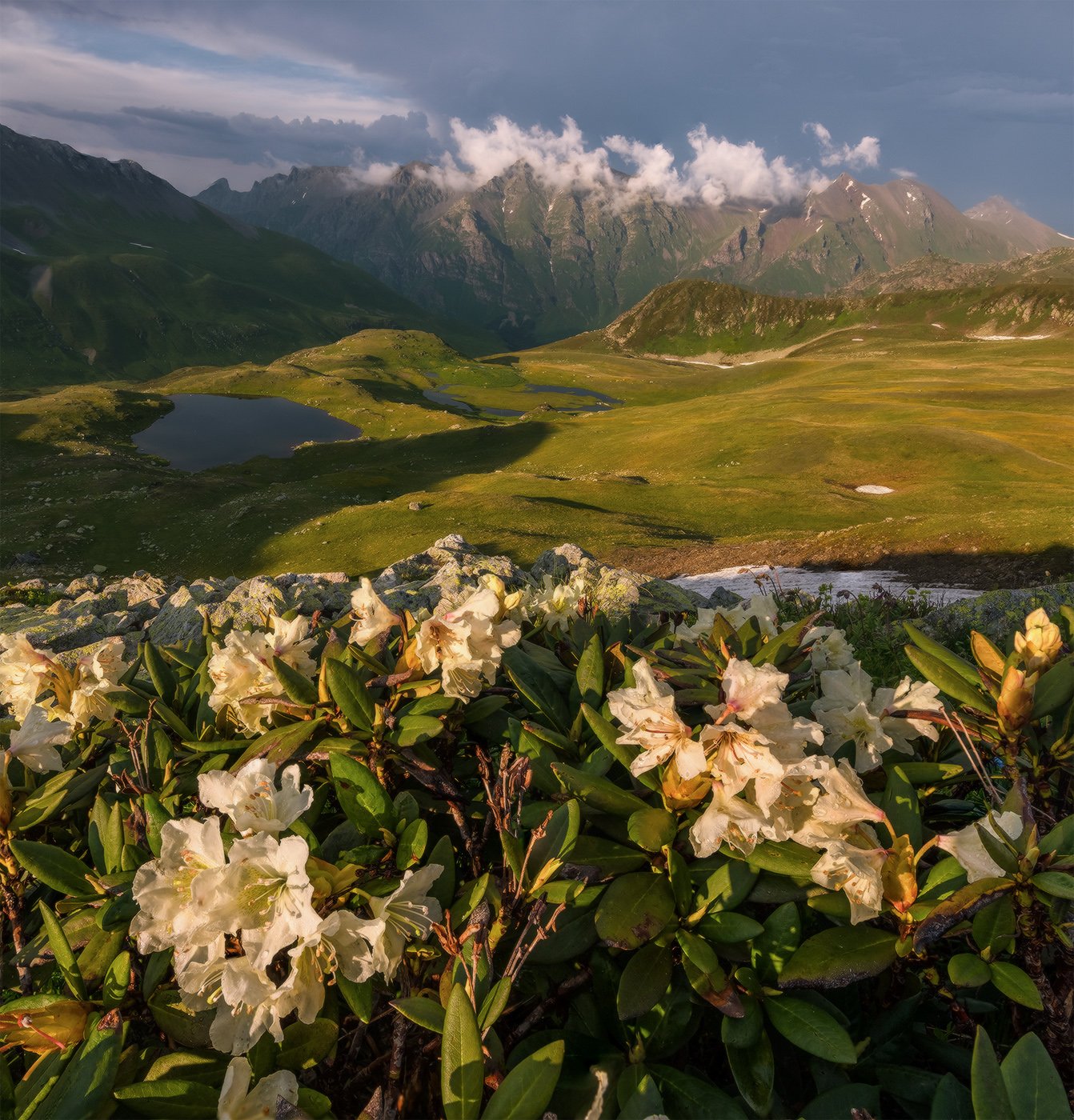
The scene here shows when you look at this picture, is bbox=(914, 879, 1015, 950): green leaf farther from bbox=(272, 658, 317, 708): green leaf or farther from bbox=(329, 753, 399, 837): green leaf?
bbox=(272, 658, 317, 708): green leaf

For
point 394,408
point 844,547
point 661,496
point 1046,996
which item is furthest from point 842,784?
point 394,408

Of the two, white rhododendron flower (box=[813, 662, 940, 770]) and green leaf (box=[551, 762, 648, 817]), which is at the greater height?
white rhododendron flower (box=[813, 662, 940, 770])

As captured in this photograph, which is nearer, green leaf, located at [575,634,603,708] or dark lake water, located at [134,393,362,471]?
green leaf, located at [575,634,603,708]

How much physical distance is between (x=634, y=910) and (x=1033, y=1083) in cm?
107

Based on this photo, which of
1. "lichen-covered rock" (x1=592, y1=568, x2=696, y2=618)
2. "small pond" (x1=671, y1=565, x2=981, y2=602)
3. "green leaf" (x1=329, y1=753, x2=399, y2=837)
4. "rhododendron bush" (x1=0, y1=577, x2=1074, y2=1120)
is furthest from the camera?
"small pond" (x1=671, y1=565, x2=981, y2=602)

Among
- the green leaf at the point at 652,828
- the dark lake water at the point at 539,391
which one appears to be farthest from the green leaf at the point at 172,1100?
the dark lake water at the point at 539,391

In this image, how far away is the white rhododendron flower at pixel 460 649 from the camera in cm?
281

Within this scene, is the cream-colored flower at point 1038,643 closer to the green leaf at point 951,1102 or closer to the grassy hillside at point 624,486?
the green leaf at point 951,1102

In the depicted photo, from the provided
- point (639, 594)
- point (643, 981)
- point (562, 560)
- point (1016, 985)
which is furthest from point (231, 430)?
point (1016, 985)

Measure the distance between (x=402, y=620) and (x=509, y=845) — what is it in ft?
5.44

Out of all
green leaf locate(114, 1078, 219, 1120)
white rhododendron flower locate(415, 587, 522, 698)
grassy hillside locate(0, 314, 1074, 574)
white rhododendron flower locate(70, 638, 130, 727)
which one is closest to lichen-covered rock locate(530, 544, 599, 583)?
white rhododendron flower locate(70, 638, 130, 727)

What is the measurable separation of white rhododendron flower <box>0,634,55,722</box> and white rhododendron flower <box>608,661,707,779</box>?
2.95 m

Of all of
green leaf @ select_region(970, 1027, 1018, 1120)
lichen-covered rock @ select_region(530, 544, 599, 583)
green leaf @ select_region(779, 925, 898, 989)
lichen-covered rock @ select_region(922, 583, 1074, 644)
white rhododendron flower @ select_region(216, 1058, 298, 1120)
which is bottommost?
lichen-covered rock @ select_region(530, 544, 599, 583)

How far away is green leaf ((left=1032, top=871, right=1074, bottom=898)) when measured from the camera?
1.81 meters
